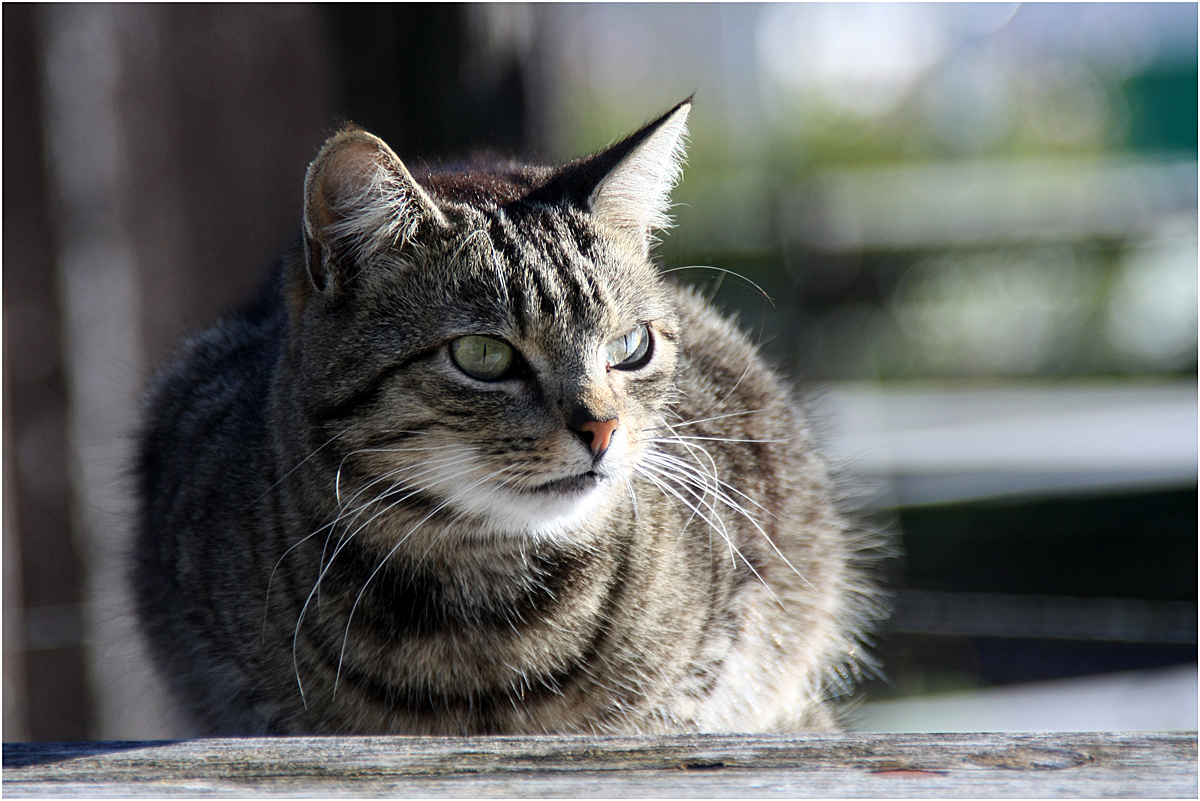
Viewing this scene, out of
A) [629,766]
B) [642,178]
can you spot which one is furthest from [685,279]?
[629,766]

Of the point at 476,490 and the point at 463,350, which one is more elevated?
the point at 463,350

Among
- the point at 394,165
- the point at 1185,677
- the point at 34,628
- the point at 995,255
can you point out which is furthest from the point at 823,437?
the point at 995,255

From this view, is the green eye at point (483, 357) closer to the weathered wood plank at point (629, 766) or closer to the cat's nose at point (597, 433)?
the cat's nose at point (597, 433)

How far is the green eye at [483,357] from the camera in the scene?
159cm

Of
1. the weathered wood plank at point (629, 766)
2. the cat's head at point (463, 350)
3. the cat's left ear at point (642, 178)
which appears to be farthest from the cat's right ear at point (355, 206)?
the weathered wood plank at point (629, 766)

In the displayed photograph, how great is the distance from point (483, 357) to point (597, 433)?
217 mm

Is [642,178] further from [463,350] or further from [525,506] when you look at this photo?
[525,506]

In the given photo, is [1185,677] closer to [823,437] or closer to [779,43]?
[823,437]

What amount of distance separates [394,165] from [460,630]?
77 centimetres

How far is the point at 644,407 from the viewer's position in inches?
68.0

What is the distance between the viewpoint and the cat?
1589mm

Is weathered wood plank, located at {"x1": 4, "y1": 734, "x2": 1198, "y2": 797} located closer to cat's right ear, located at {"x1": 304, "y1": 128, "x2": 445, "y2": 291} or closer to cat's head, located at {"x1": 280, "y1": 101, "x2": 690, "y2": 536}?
cat's head, located at {"x1": 280, "y1": 101, "x2": 690, "y2": 536}

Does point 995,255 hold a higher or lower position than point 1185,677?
higher

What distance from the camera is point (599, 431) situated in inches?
60.4
